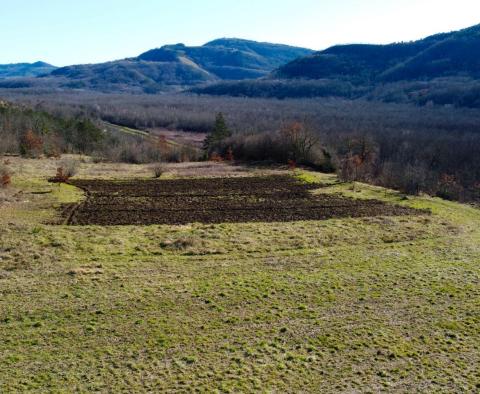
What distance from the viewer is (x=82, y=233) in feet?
84.0

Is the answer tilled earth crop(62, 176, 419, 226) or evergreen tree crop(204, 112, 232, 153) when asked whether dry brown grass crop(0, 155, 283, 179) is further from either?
evergreen tree crop(204, 112, 232, 153)

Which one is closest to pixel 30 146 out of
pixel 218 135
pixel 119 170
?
pixel 119 170

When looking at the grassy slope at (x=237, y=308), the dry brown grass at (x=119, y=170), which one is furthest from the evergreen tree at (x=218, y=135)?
the grassy slope at (x=237, y=308)

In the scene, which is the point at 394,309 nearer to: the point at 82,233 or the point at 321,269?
the point at 321,269

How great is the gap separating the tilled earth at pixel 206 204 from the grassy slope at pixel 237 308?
2955 mm

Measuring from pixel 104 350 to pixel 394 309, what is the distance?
10.8 metres

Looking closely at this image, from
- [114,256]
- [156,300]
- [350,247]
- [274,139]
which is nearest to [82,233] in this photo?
[114,256]

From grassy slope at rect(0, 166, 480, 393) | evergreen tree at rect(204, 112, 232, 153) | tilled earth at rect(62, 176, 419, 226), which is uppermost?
evergreen tree at rect(204, 112, 232, 153)

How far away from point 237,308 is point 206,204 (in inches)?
686

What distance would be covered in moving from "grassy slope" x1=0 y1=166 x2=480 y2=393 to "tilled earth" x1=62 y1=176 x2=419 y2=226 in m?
2.95

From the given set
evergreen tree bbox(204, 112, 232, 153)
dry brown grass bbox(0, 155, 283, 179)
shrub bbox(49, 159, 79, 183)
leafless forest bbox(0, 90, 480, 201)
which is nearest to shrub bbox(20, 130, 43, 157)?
dry brown grass bbox(0, 155, 283, 179)

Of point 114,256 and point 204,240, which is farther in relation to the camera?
point 204,240

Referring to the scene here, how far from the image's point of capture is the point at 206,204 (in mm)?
34219

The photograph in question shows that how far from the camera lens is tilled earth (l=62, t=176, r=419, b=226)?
98.6 feet
